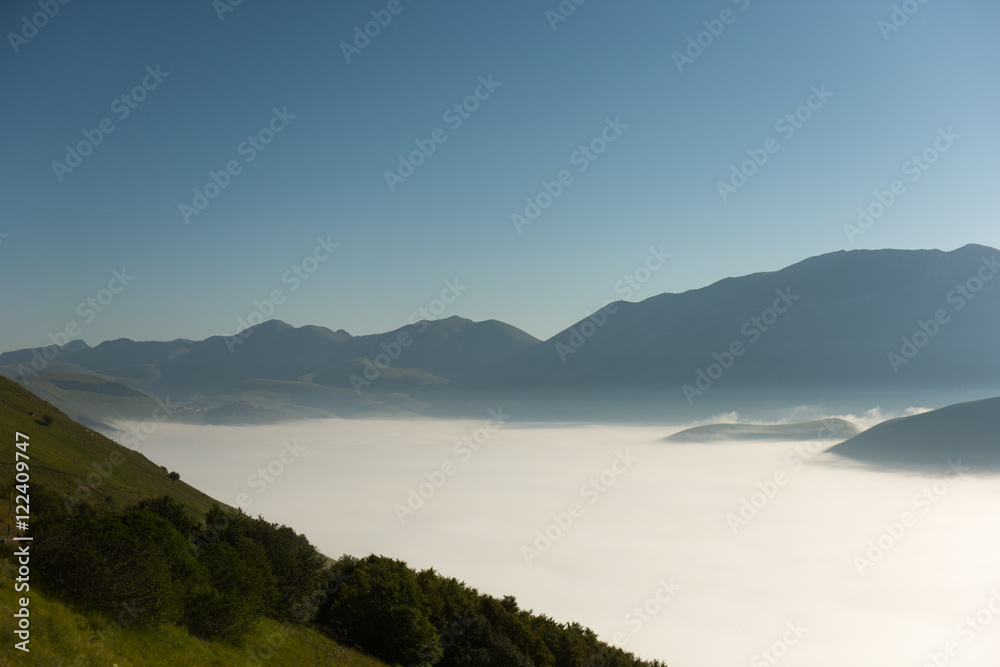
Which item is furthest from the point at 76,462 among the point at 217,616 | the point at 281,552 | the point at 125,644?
the point at 125,644

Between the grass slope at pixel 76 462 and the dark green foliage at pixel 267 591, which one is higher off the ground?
the dark green foliage at pixel 267 591

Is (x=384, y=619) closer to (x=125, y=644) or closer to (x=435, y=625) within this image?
(x=435, y=625)

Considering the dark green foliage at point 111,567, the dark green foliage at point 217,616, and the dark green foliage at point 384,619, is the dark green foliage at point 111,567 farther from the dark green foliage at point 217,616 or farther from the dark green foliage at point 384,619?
the dark green foliage at point 384,619

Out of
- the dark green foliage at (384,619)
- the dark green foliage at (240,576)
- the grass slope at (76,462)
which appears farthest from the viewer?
the grass slope at (76,462)

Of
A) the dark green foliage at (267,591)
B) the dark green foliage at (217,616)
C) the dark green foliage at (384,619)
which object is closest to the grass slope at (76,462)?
the dark green foliage at (267,591)

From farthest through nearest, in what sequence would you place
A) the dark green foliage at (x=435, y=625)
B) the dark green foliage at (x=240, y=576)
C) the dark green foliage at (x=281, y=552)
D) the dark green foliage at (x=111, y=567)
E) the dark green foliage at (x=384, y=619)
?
Result: the dark green foliage at (x=435, y=625) < the dark green foliage at (x=384, y=619) < the dark green foliage at (x=281, y=552) < the dark green foliage at (x=240, y=576) < the dark green foliage at (x=111, y=567)

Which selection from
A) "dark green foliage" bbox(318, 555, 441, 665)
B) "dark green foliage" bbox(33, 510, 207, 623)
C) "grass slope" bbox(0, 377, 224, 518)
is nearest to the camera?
"dark green foliage" bbox(33, 510, 207, 623)

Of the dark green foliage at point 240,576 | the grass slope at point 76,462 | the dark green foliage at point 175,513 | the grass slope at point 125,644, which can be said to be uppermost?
the dark green foliage at point 240,576

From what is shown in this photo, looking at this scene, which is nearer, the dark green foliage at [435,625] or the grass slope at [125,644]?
the grass slope at [125,644]

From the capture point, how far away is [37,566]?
73.5 ft

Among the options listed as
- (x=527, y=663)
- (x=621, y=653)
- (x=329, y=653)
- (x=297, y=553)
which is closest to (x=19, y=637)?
(x=329, y=653)

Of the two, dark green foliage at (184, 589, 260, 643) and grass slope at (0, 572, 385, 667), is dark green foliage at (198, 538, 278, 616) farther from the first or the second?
grass slope at (0, 572, 385, 667)

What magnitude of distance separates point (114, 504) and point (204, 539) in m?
86.1

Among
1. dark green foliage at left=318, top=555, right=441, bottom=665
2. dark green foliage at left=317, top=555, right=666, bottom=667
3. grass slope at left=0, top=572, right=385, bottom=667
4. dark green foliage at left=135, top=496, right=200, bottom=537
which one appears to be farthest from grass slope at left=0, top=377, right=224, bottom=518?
grass slope at left=0, top=572, right=385, bottom=667
